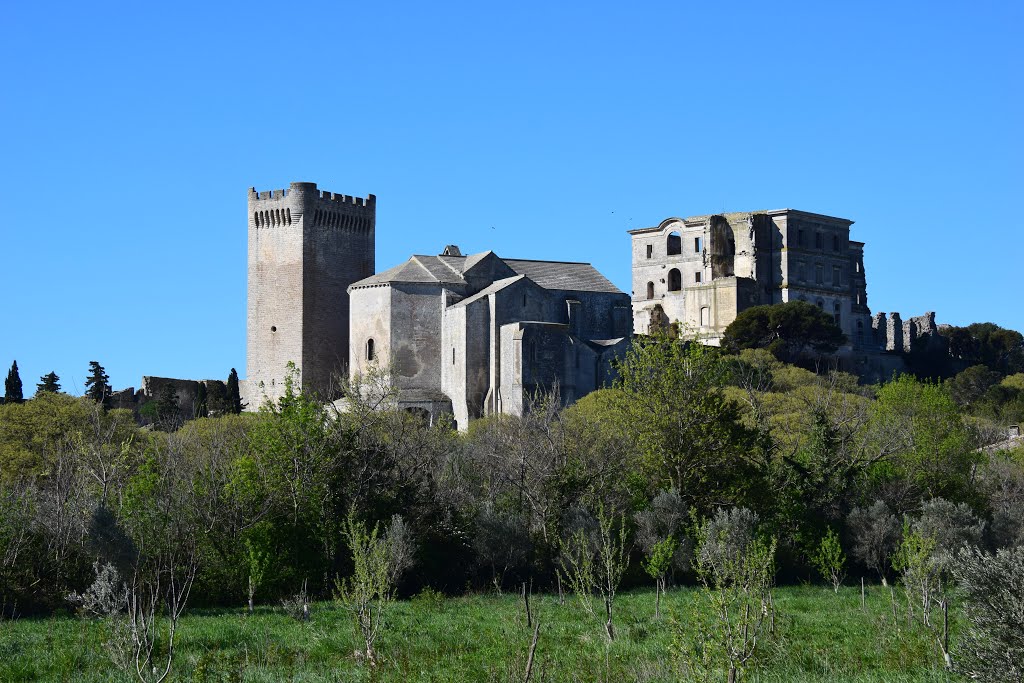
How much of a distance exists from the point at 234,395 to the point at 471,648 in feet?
142

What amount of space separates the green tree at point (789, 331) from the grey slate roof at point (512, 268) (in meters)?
11.0

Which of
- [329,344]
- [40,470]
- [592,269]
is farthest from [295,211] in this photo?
[40,470]

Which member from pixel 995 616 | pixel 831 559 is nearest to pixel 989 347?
pixel 831 559

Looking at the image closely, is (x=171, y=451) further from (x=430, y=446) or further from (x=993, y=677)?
(x=993, y=677)

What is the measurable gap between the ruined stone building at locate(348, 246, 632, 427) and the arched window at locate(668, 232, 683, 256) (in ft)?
62.3

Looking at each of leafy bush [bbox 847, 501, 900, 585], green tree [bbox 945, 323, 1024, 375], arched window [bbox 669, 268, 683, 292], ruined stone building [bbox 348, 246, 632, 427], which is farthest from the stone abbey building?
green tree [bbox 945, 323, 1024, 375]

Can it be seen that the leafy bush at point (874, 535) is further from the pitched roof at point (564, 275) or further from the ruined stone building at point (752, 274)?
the ruined stone building at point (752, 274)

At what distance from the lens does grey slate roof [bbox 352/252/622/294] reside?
2103 inches

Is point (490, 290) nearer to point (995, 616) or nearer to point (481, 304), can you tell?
point (481, 304)

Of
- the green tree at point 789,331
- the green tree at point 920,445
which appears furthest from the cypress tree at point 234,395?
the green tree at point 920,445

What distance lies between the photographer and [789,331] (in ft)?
214

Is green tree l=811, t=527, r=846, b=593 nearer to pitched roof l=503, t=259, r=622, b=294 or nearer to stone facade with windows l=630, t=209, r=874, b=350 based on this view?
pitched roof l=503, t=259, r=622, b=294

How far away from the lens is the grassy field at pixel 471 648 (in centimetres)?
1497

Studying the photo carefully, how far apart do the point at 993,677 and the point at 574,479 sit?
1484 cm
